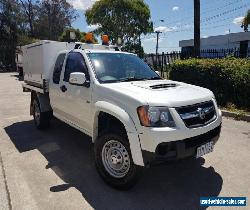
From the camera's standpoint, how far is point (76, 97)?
18.2 feet

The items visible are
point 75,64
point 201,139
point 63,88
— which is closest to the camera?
point 201,139

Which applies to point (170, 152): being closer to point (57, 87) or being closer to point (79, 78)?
point (79, 78)

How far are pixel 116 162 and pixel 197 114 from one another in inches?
52.5

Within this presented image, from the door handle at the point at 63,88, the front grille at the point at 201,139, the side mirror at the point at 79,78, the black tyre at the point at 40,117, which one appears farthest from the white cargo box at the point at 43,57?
the front grille at the point at 201,139

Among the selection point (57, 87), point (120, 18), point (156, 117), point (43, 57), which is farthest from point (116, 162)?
point (120, 18)

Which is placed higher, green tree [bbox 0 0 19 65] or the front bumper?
green tree [bbox 0 0 19 65]

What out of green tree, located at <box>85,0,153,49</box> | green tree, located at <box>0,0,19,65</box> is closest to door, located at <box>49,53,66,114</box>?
green tree, located at <box>85,0,153,49</box>

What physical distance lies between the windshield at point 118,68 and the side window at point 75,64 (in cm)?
19

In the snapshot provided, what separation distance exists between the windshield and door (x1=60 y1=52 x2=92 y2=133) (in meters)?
0.23

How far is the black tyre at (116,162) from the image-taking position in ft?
14.0

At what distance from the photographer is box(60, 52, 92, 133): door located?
5223 millimetres

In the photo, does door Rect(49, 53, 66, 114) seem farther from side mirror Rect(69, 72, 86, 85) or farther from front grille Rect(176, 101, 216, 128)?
front grille Rect(176, 101, 216, 128)

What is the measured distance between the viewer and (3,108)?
11.1m

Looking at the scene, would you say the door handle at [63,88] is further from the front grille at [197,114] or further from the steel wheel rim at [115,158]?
the front grille at [197,114]
